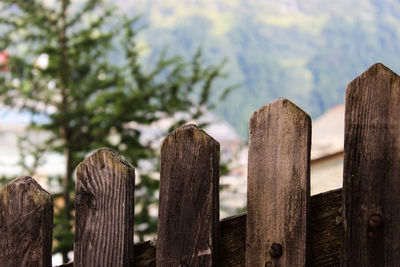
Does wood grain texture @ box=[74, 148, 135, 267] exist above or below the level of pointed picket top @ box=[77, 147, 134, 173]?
below

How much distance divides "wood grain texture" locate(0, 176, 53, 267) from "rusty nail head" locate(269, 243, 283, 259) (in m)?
0.52

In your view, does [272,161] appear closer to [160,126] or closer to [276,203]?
[276,203]

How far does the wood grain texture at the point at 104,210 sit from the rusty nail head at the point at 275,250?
0.32 m

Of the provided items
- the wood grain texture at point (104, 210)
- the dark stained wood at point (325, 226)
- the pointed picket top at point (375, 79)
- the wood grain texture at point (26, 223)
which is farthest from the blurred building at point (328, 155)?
the wood grain texture at point (26, 223)

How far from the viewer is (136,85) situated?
203 inches

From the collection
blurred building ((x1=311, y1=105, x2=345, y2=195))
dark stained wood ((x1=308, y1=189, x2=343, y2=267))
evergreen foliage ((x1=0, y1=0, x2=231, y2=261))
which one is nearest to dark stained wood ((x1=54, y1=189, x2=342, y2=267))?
dark stained wood ((x1=308, y1=189, x2=343, y2=267))

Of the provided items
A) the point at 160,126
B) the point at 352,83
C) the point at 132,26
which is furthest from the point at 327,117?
the point at 352,83

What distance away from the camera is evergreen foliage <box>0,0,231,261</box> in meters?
4.83

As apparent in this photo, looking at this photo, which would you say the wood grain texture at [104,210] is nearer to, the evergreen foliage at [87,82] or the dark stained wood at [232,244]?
the dark stained wood at [232,244]

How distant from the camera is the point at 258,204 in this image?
43.9 inches

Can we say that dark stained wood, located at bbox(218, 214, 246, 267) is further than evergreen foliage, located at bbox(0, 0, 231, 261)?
No

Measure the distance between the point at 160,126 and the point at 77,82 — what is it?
0.96 m

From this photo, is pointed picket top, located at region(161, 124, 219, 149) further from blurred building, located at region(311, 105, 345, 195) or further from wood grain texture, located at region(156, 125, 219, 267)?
blurred building, located at region(311, 105, 345, 195)

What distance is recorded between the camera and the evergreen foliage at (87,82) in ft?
15.9
